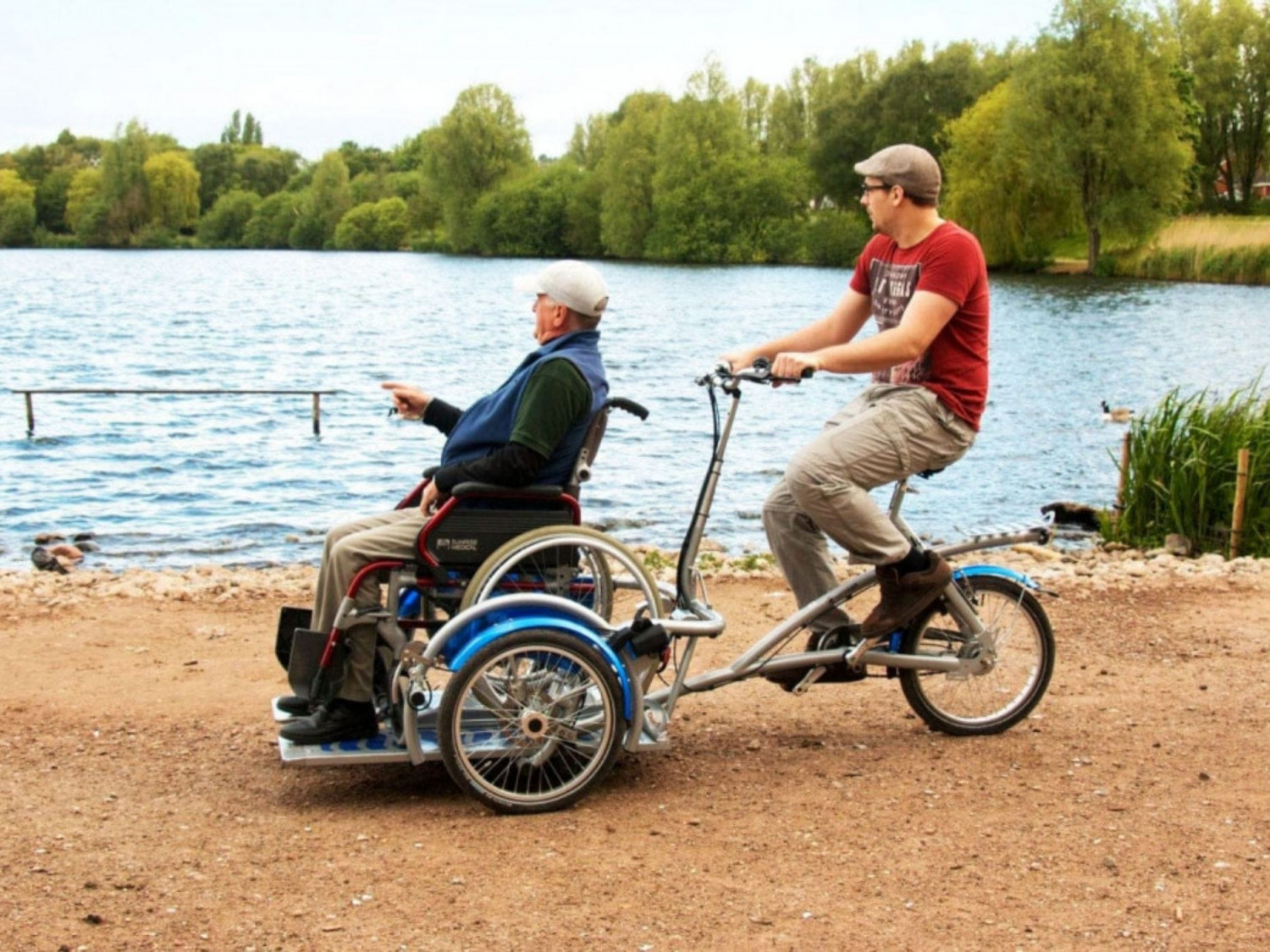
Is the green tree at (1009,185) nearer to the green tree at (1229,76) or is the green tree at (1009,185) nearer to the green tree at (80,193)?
the green tree at (1229,76)

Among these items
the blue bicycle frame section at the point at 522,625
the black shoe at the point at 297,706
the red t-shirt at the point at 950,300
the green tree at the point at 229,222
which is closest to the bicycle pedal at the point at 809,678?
the blue bicycle frame section at the point at 522,625

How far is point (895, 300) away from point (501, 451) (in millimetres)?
1539

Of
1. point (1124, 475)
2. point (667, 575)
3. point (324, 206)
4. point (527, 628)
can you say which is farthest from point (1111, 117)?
point (324, 206)

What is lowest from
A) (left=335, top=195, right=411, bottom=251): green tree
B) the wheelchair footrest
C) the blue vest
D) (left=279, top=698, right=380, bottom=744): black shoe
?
the wheelchair footrest

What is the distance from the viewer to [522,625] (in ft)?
16.8

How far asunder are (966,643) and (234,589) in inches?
240

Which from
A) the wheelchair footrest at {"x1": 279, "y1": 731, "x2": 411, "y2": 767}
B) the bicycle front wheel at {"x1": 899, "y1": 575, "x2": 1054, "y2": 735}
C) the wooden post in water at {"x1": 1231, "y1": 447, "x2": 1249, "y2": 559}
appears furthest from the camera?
the wooden post in water at {"x1": 1231, "y1": 447, "x2": 1249, "y2": 559}

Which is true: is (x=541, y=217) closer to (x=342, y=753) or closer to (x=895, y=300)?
(x=895, y=300)

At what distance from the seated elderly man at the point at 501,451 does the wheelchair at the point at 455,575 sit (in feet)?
0.13

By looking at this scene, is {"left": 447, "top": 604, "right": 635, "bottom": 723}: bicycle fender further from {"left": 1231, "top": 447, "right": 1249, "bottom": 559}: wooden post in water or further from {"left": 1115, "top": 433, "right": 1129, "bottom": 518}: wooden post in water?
{"left": 1115, "top": 433, "right": 1129, "bottom": 518}: wooden post in water

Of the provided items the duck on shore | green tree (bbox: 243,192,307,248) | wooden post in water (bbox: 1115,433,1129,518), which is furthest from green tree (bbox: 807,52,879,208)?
wooden post in water (bbox: 1115,433,1129,518)

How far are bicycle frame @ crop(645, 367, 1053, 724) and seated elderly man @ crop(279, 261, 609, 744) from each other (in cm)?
46

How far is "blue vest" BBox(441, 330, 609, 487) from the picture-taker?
5.43 meters

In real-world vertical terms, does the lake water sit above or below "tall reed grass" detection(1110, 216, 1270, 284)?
below
